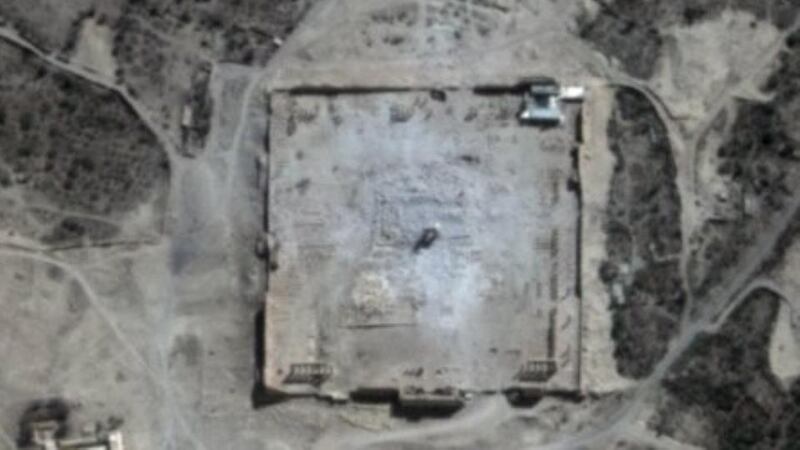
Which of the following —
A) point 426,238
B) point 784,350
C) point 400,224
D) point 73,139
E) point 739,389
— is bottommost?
point 739,389

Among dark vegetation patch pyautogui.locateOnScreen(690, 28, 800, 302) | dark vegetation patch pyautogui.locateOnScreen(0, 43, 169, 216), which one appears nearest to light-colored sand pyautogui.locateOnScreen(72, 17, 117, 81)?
dark vegetation patch pyautogui.locateOnScreen(0, 43, 169, 216)

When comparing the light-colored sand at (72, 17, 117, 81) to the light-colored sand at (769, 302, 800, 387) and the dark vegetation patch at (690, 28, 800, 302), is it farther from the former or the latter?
the light-colored sand at (769, 302, 800, 387)

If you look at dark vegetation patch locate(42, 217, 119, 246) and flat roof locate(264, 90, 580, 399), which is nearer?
flat roof locate(264, 90, 580, 399)

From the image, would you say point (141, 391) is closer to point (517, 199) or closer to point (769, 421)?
point (517, 199)

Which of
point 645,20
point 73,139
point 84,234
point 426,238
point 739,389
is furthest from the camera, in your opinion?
point 84,234

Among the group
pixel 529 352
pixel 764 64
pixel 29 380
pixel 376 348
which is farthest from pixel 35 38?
pixel 764 64

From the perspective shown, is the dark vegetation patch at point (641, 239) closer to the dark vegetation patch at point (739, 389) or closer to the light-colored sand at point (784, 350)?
the dark vegetation patch at point (739, 389)

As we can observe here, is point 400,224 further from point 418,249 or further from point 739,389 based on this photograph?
point 739,389

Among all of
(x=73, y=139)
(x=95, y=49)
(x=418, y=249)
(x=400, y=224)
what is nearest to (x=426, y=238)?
(x=418, y=249)
